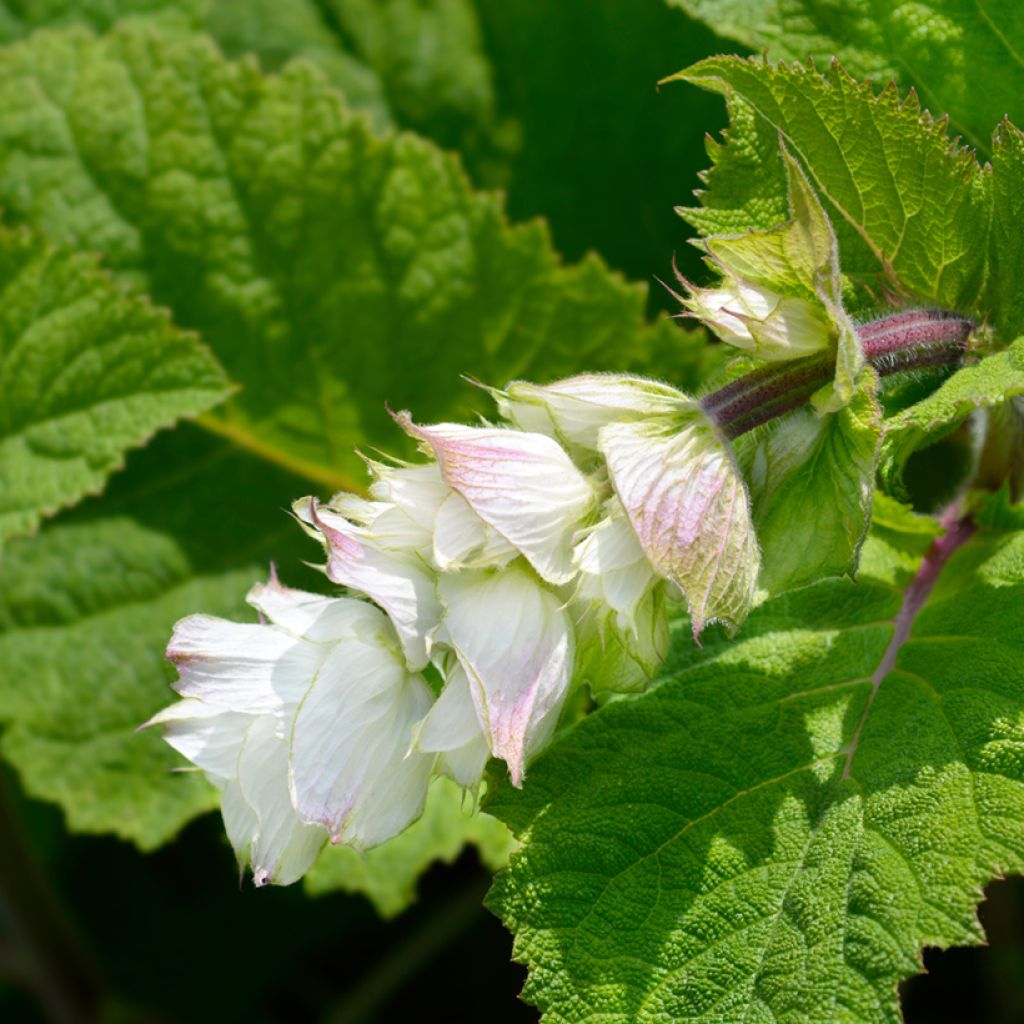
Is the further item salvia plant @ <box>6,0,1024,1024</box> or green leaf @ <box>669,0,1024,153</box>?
green leaf @ <box>669,0,1024,153</box>

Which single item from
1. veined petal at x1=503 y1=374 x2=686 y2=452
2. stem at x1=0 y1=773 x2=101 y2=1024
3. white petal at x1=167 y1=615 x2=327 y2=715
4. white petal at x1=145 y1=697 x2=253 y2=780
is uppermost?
veined petal at x1=503 y1=374 x2=686 y2=452

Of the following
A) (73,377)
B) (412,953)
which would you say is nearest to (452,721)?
(73,377)

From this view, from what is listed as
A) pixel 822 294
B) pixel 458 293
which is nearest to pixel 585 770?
pixel 822 294

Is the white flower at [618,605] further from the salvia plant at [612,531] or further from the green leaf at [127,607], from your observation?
the green leaf at [127,607]

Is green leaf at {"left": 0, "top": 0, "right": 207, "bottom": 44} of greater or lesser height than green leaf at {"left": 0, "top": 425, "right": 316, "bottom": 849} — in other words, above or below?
above

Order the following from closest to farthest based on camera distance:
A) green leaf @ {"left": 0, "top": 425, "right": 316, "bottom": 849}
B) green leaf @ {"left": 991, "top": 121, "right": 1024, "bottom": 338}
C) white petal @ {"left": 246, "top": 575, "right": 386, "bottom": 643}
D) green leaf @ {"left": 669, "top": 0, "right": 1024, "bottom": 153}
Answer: white petal @ {"left": 246, "top": 575, "right": 386, "bottom": 643}, green leaf @ {"left": 991, "top": 121, "right": 1024, "bottom": 338}, green leaf @ {"left": 669, "top": 0, "right": 1024, "bottom": 153}, green leaf @ {"left": 0, "top": 425, "right": 316, "bottom": 849}

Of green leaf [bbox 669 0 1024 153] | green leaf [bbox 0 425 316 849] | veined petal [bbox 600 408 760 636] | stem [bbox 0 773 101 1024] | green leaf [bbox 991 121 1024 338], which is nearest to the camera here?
veined petal [bbox 600 408 760 636]

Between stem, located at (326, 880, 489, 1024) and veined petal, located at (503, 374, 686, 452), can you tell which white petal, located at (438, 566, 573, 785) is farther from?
stem, located at (326, 880, 489, 1024)

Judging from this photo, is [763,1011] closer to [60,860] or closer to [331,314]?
[331,314]

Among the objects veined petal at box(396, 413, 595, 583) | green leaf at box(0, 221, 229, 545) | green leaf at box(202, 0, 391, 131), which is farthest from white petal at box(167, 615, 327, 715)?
green leaf at box(202, 0, 391, 131)
